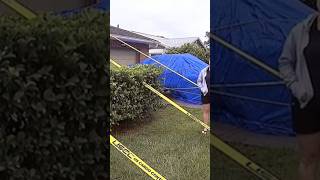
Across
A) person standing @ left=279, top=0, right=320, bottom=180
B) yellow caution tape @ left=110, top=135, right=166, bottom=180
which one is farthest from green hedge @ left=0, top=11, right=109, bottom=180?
person standing @ left=279, top=0, right=320, bottom=180

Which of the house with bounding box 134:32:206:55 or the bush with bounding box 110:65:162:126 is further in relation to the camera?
the bush with bounding box 110:65:162:126

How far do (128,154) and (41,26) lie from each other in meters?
1.11

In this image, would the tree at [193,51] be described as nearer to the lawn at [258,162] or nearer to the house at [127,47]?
the house at [127,47]

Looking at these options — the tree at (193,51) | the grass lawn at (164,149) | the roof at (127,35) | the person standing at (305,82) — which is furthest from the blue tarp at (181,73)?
the person standing at (305,82)

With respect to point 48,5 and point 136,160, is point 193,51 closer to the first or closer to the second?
point 136,160

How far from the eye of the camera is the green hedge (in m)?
2.87

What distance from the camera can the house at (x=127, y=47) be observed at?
3.40m

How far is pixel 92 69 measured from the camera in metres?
3.16

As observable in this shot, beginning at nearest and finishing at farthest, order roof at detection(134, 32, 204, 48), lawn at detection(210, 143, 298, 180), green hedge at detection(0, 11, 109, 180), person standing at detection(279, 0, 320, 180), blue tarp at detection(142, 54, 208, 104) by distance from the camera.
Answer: person standing at detection(279, 0, 320, 180) < green hedge at detection(0, 11, 109, 180) < lawn at detection(210, 143, 298, 180) < roof at detection(134, 32, 204, 48) < blue tarp at detection(142, 54, 208, 104)

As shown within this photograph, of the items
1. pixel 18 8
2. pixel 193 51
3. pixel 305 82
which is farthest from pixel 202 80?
pixel 18 8

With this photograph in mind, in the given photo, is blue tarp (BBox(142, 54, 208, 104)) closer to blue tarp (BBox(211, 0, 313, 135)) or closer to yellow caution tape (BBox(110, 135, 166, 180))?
yellow caution tape (BBox(110, 135, 166, 180))

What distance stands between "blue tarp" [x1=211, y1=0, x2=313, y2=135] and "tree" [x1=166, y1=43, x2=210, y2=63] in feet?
1.86

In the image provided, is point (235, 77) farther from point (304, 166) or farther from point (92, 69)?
point (92, 69)

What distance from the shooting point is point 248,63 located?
9.78 ft
